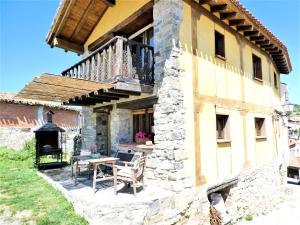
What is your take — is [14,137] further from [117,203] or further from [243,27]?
[243,27]

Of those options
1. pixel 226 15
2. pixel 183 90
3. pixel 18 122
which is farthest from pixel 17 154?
pixel 226 15

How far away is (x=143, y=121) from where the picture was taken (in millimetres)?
7297

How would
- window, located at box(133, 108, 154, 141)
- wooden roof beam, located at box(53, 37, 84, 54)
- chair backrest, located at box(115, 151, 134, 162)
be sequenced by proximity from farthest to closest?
wooden roof beam, located at box(53, 37, 84, 54)
window, located at box(133, 108, 154, 141)
chair backrest, located at box(115, 151, 134, 162)

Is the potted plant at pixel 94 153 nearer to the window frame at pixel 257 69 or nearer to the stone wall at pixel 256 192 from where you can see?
the stone wall at pixel 256 192

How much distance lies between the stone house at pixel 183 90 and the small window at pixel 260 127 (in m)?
0.04

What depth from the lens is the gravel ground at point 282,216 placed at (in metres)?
7.73

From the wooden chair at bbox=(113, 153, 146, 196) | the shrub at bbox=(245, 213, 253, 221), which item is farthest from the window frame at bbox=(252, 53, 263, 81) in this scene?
the wooden chair at bbox=(113, 153, 146, 196)

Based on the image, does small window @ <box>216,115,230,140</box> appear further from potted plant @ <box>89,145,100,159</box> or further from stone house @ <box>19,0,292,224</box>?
potted plant @ <box>89,145,100,159</box>

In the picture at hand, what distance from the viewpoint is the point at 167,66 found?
5516mm

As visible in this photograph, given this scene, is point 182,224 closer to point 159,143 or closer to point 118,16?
point 159,143

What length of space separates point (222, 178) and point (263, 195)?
12.4 ft

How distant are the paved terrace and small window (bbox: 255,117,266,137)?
6329 mm

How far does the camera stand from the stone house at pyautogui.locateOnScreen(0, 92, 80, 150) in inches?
530

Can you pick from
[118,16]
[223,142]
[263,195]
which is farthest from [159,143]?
[263,195]
